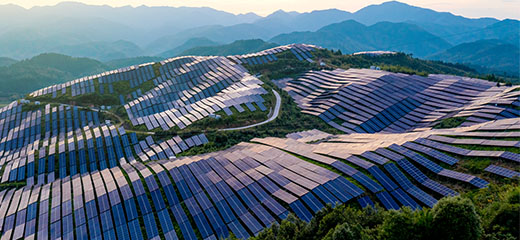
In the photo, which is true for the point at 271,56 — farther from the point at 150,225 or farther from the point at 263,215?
the point at 150,225

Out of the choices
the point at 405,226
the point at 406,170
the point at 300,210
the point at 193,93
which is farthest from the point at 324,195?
the point at 193,93

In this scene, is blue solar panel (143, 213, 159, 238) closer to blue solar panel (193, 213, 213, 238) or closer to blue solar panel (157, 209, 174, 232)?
blue solar panel (157, 209, 174, 232)

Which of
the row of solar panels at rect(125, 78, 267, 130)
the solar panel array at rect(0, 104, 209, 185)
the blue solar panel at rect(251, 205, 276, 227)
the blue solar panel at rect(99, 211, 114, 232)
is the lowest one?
the solar panel array at rect(0, 104, 209, 185)

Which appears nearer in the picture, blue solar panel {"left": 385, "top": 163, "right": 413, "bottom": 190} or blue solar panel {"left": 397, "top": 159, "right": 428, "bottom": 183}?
blue solar panel {"left": 385, "top": 163, "right": 413, "bottom": 190}

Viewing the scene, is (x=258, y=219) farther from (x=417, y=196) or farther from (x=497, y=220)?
(x=497, y=220)

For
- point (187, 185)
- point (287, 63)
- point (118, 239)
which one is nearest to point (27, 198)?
point (118, 239)

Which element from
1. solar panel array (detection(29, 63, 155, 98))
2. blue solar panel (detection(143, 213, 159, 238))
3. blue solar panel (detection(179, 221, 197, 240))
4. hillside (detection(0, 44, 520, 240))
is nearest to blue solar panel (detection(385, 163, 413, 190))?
hillside (detection(0, 44, 520, 240))
